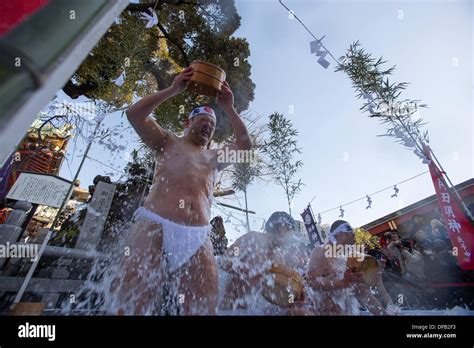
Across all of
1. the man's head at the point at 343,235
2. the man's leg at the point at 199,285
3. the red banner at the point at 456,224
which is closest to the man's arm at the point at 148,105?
the man's leg at the point at 199,285

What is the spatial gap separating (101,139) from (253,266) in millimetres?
4388

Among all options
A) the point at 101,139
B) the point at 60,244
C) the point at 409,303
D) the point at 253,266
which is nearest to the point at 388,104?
the point at 409,303

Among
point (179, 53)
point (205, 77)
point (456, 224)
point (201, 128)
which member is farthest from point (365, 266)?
point (179, 53)

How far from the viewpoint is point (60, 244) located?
5.00m

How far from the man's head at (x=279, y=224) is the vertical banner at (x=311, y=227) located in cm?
493

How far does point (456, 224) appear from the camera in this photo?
5406 mm

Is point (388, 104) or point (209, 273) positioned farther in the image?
point (388, 104)

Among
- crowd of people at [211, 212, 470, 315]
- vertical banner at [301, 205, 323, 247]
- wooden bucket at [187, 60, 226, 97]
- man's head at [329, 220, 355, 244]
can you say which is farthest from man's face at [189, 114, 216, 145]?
vertical banner at [301, 205, 323, 247]

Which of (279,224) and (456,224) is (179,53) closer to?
(279,224)

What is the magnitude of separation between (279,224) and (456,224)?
4.68 m

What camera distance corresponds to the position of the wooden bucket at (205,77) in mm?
2348

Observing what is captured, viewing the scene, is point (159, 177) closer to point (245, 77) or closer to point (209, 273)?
point (209, 273)
